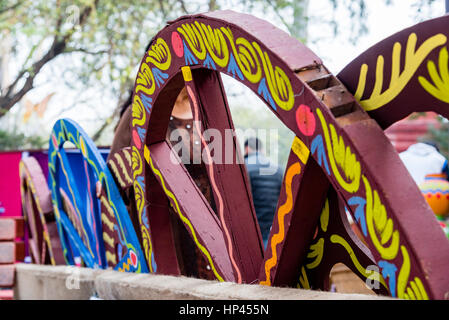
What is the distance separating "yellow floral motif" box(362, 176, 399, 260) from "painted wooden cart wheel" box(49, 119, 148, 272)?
1524mm

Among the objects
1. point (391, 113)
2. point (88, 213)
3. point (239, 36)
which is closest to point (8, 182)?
point (88, 213)

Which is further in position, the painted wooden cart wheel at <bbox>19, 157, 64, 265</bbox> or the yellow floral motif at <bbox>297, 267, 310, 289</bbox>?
the painted wooden cart wheel at <bbox>19, 157, 64, 265</bbox>

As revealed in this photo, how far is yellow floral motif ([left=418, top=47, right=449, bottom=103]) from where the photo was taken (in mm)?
1269

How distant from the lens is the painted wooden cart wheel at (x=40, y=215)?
4.01 m

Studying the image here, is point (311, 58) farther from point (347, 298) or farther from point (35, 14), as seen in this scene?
point (35, 14)

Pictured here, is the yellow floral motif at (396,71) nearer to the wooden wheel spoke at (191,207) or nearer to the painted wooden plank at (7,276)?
the wooden wheel spoke at (191,207)

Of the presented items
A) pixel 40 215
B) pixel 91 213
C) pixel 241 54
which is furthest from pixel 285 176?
pixel 40 215

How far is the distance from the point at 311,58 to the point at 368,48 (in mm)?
190

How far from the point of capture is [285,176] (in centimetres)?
175

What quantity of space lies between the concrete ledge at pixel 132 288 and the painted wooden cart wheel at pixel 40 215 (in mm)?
115

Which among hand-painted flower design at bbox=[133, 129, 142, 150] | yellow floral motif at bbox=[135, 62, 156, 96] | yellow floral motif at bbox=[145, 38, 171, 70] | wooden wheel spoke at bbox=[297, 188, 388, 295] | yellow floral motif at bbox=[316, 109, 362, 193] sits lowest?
wooden wheel spoke at bbox=[297, 188, 388, 295]

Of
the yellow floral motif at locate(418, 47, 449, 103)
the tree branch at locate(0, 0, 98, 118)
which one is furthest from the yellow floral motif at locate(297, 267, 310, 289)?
the tree branch at locate(0, 0, 98, 118)

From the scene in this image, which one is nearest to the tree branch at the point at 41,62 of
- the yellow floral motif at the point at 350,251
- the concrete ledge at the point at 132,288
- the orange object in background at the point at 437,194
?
the concrete ledge at the point at 132,288

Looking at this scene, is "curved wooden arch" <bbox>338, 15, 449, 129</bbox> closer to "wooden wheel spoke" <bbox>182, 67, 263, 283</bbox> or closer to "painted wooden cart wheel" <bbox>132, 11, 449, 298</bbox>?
"painted wooden cart wheel" <bbox>132, 11, 449, 298</bbox>
